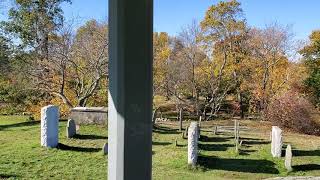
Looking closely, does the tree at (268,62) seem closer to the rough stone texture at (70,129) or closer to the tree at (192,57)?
the tree at (192,57)

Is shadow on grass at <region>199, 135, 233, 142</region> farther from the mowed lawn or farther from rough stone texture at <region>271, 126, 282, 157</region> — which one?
rough stone texture at <region>271, 126, 282, 157</region>

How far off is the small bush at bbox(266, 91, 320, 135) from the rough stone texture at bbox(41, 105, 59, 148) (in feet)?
33.4

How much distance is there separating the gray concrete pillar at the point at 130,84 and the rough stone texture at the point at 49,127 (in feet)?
19.4

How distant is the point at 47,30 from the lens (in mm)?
14180

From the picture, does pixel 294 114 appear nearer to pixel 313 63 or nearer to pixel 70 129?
pixel 313 63

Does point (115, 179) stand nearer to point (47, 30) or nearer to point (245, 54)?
point (47, 30)

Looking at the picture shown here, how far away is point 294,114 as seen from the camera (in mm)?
15266

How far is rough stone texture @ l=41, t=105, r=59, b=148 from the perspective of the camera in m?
7.39

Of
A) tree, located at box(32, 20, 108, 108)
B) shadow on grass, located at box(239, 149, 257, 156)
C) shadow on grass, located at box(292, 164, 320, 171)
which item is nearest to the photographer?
shadow on grass, located at box(292, 164, 320, 171)

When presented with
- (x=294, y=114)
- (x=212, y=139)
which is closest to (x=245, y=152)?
(x=212, y=139)

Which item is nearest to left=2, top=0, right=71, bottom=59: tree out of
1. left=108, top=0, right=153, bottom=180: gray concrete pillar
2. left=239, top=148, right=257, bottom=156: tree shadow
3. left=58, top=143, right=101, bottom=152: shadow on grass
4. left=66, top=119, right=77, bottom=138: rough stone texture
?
left=66, top=119, right=77, bottom=138: rough stone texture

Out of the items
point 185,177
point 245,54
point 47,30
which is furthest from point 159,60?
point 185,177

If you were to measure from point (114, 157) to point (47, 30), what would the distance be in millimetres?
13133

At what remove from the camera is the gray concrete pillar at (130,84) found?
5.59 feet
